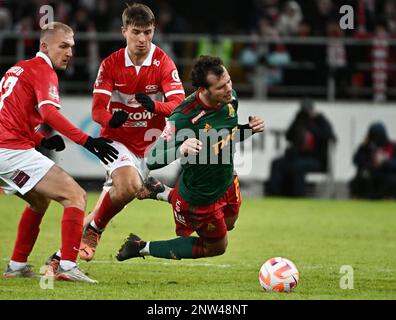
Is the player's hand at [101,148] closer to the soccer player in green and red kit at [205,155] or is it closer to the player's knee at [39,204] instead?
the soccer player in green and red kit at [205,155]

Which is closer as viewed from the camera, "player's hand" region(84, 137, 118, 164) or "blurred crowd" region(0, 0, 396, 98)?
"player's hand" region(84, 137, 118, 164)

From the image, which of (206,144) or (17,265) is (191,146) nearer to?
(206,144)

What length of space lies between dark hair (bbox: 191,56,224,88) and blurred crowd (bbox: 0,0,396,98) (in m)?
10.9

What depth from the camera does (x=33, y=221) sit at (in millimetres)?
9383

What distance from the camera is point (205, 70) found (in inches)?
341

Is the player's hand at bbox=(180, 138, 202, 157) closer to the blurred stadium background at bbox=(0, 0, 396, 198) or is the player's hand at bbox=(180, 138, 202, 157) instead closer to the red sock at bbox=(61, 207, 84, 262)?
the red sock at bbox=(61, 207, 84, 262)

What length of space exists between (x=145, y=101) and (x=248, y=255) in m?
2.69

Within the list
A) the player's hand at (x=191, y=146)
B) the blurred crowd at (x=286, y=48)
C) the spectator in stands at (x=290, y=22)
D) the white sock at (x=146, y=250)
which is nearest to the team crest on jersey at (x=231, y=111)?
the player's hand at (x=191, y=146)

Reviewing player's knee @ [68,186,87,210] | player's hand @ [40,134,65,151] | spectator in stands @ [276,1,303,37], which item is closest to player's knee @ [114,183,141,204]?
player's hand @ [40,134,65,151]

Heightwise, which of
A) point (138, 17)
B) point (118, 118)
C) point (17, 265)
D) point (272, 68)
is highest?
point (138, 17)

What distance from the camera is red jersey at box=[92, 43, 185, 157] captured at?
10.2m

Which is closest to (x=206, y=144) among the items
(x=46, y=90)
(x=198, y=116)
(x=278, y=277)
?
(x=198, y=116)

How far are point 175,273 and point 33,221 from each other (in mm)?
1537
